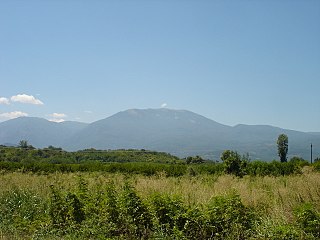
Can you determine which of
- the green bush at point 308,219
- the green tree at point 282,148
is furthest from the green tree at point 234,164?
the green tree at point 282,148

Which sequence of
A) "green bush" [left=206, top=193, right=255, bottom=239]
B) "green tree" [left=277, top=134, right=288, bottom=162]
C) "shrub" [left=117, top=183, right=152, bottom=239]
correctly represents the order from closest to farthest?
"green bush" [left=206, top=193, right=255, bottom=239]
"shrub" [left=117, top=183, right=152, bottom=239]
"green tree" [left=277, top=134, right=288, bottom=162]

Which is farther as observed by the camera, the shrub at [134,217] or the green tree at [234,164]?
the green tree at [234,164]

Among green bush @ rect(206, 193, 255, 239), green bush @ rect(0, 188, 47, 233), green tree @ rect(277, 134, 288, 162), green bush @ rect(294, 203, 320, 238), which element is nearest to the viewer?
green bush @ rect(294, 203, 320, 238)

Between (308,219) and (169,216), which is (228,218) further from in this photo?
(308,219)

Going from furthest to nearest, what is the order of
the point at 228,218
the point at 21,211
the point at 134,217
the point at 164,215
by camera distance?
the point at 21,211, the point at 134,217, the point at 164,215, the point at 228,218

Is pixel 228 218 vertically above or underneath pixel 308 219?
underneath

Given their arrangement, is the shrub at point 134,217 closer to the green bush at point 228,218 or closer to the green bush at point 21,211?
the green bush at point 228,218

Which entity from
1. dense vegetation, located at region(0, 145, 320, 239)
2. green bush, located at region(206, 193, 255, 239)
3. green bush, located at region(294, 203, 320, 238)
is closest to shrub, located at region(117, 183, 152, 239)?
dense vegetation, located at region(0, 145, 320, 239)

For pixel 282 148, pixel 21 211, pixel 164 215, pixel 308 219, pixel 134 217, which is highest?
pixel 282 148

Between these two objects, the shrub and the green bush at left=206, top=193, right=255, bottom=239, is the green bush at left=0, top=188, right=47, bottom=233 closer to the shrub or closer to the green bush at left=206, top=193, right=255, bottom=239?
the shrub

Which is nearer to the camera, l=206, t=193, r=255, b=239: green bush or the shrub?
l=206, t=193, r=255, b=239: green bush

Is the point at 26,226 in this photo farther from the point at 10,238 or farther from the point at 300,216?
the point at 300,216

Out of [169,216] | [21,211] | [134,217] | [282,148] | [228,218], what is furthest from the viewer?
[282,148]

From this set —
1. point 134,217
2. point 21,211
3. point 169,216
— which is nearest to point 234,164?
point 21,211
